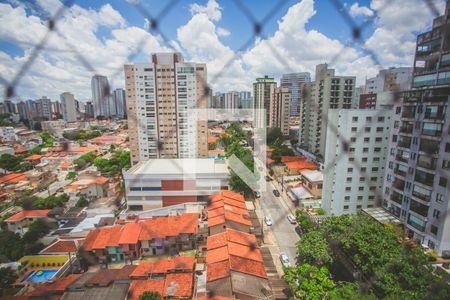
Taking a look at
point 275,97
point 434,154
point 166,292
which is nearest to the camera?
point 166,292

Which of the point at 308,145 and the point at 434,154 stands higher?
the point at 434,154

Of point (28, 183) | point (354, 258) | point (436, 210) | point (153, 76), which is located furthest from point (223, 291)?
point (28, 183)

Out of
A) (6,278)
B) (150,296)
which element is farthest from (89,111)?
(6,278)

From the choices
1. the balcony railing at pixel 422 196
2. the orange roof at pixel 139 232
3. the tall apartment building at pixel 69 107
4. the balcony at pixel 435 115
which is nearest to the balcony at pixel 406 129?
the balcony at pixel 435 115

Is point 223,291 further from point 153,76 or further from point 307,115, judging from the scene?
point 307,115

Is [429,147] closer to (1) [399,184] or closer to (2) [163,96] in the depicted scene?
(1) [399,184]

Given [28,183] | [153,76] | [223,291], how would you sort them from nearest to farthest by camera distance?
[223,291] → [153,76] → [28,183]

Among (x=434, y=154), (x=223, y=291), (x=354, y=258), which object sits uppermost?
(x=434, y=154)
